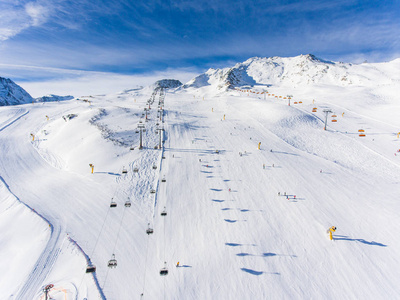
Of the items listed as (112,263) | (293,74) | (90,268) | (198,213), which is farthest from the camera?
(293,74)

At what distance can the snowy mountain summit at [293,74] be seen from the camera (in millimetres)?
129125

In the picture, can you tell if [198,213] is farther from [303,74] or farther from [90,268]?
[303,74]

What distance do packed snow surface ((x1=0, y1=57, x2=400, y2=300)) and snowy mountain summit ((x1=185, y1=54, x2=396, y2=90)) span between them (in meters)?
105

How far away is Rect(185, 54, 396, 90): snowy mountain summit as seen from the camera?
129 m

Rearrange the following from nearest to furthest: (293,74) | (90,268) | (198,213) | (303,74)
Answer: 1. (90,268)
2. (198,213)
3. (303,74)
4. (293,74)

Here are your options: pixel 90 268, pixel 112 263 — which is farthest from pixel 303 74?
pixel 90 268

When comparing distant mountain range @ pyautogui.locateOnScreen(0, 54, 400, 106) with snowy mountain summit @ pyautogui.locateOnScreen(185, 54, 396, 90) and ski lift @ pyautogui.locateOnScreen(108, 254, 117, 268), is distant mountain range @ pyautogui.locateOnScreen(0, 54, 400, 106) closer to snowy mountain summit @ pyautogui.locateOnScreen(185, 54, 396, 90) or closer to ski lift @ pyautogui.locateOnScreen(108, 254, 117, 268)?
snowy mountain summit @ pyautogui.locateOnScreen(185, 54, 396, 90)

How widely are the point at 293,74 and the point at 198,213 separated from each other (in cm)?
→ 16942

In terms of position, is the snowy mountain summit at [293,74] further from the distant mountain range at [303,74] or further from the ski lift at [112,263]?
the ski lift at [112,263]

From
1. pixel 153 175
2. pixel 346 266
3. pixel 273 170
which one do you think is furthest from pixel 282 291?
pixel 153 175

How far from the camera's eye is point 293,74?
16038cm

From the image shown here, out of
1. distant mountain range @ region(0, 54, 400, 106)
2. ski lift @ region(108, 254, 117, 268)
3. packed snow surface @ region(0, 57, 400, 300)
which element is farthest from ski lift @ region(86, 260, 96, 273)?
distant mountain range @ region(0, 54, 400, 106)

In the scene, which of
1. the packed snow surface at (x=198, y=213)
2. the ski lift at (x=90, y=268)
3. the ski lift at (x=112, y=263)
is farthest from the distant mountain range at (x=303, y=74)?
the ski lift at (x=90, y=268)

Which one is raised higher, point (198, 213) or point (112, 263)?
point (198, 213)
